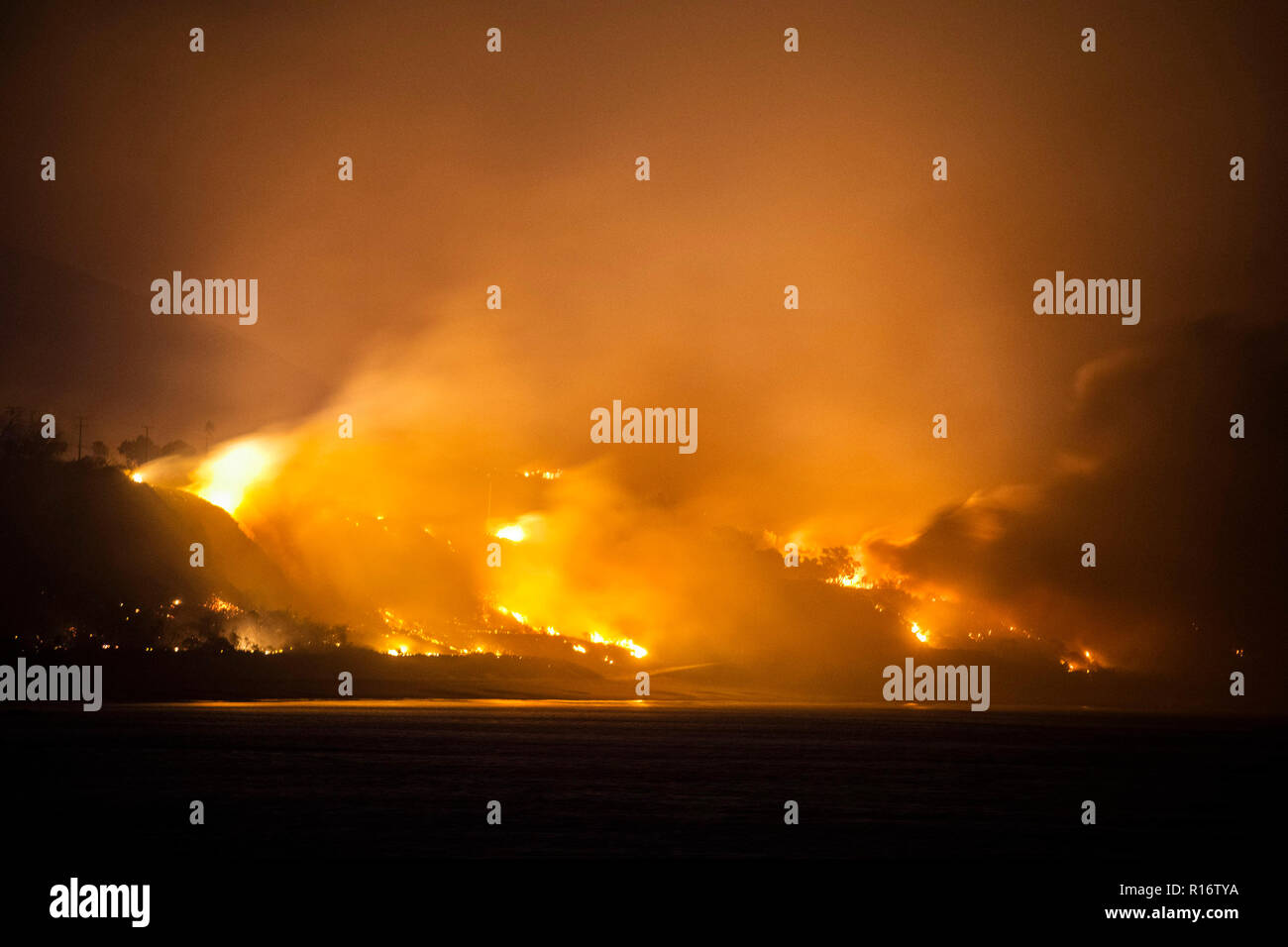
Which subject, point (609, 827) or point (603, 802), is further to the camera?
point (603, 802)

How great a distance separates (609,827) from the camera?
250 ft

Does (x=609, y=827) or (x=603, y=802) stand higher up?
(x=609, y=827)

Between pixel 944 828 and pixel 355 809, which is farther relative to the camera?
pixel 355 809

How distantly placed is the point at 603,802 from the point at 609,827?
16.3 metres

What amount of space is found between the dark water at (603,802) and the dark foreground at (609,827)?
392 millimetres

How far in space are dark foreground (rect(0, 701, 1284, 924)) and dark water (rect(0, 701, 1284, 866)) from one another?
0.39 meters

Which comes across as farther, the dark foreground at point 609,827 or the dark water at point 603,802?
the dark water at point 603,802

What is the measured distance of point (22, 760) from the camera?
119 metres

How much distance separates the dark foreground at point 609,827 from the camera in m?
54.9

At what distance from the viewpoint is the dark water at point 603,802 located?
67.9 meters

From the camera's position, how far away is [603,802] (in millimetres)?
92062
